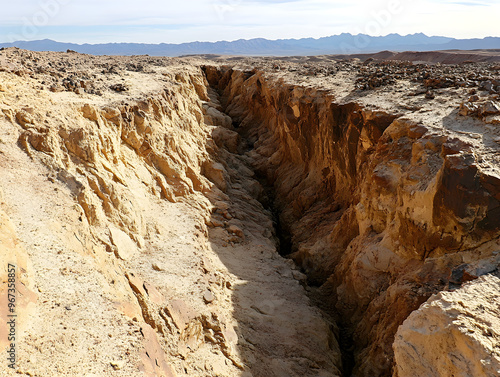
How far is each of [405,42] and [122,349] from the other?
195431 millimetres

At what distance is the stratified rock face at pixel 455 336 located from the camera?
15.9ft

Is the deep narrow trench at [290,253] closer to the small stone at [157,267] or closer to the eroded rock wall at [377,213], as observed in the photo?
the eroded rock wall at [377,213]

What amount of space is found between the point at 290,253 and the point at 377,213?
471cm

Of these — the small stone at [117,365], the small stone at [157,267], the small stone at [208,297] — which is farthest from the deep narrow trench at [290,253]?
the small stone at [117,365]

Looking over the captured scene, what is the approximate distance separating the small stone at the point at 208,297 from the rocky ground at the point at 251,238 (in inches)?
1.3

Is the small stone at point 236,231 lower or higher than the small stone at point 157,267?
lower

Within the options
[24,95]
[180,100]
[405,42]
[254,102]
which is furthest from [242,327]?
[405,42]

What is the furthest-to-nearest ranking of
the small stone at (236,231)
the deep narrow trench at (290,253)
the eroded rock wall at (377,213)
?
the small stone at (236,231), the deep narrow trench at (290,253), the eroded rock wall at (377,213)

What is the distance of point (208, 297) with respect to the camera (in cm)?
899

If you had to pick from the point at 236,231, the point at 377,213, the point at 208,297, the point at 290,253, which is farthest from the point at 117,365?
the point at 290,253

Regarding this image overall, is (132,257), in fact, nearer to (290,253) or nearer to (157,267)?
(157,267)

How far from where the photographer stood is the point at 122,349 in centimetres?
568

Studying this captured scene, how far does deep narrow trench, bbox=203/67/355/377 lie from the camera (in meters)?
9.57

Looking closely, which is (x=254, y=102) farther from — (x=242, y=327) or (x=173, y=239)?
(x=242, y=327)
